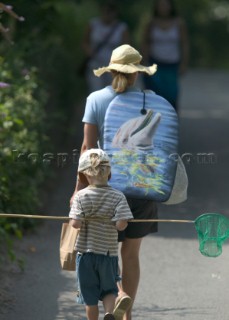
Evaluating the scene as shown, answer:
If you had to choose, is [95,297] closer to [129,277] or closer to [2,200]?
[129,277]

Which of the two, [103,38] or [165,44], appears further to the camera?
[103,38]

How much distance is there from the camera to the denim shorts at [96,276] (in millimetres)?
6215

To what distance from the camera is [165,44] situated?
1360 centimetres

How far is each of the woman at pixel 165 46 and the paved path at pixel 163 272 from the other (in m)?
1.00

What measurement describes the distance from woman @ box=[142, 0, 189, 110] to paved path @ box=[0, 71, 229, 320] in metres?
1.00

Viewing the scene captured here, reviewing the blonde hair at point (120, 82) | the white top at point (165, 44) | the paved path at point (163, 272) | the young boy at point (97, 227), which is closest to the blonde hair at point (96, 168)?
the young boy at point (97, 227)

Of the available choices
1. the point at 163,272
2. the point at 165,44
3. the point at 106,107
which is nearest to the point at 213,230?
the point at 106,107

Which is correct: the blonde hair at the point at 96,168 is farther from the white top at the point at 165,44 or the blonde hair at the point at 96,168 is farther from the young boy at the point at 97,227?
the white top at the point at 165,44

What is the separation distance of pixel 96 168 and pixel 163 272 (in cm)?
267

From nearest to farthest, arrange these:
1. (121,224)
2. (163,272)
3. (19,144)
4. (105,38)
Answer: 1. (121,224)
2. (163,272)
3. (19,144)
4. (105,38)

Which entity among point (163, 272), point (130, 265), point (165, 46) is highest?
point (165, 46)

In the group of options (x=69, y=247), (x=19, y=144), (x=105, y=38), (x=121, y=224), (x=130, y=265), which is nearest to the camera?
(x=121, y=224)

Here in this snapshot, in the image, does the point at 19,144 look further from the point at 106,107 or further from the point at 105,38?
the point at 105,38

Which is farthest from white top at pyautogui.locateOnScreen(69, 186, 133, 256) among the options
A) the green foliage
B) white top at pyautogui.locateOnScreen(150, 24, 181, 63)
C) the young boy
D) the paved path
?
white top at pyautogui.locateOnScreen(150, 24, 181, 63)
